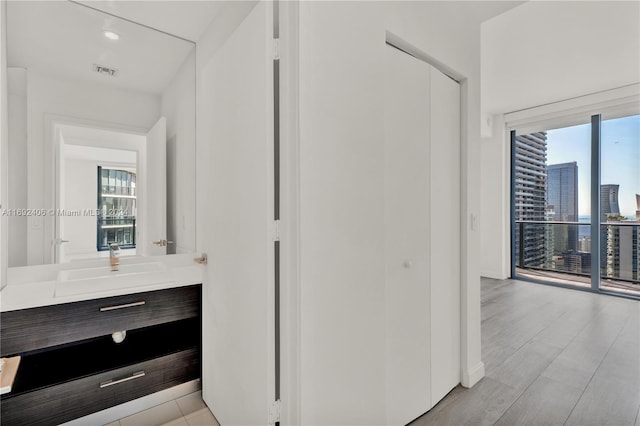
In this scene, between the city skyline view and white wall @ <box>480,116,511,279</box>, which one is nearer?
the city skyline view

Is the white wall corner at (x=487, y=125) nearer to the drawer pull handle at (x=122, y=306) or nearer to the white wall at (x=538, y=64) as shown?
the white wall at (x=538, y=64)

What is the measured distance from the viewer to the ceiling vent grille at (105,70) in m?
1.77

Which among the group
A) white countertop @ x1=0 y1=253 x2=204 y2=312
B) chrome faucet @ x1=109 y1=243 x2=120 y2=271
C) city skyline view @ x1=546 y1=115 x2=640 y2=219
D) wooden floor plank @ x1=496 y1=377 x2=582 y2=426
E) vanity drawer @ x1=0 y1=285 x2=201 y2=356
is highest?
city skyline view @ x1=546 y1=115 x2=640 y2=219

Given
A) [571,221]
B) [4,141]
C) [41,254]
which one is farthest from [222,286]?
[571,221]

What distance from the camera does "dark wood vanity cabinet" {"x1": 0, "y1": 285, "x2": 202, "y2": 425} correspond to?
142cm

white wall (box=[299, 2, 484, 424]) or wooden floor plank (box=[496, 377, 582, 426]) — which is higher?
white wall (box=[299, 2, 484, 424])

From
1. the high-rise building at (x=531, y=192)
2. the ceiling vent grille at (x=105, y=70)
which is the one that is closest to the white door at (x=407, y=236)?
the ceiling vent grille at (x=105, y=70)

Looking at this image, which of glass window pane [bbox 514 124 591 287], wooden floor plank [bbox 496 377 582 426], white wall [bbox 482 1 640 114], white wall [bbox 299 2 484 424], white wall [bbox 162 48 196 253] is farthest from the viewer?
glass window pane [bbox 514 124 591 287]

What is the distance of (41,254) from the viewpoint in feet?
5.15

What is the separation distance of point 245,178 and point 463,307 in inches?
63.3

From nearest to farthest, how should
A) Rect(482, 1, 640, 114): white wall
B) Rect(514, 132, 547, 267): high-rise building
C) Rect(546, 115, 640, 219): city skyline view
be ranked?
Rect(482, 1, 640, 114): white wall
Rect(546, 115, 640, 219): city skyline view
Rect(514, 132, 547, 267): high-rise building

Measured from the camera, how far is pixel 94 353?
1776 mm

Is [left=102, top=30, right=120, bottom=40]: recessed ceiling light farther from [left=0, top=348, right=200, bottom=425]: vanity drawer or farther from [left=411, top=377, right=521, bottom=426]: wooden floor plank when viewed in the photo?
[left=411, top=377, right=521, bottom=426]: wooden floor plank

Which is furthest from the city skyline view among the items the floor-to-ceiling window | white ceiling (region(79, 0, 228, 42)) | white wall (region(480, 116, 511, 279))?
white ceiling (region(79, 0, 228, 42))
